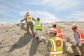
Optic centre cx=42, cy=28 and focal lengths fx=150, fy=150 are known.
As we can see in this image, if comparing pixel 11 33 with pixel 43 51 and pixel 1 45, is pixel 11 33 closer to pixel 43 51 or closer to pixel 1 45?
pixel 1 45

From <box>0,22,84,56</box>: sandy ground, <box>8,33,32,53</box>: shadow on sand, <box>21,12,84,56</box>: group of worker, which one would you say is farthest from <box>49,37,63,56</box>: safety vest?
<box>8,33,32,53</box>: shadow on sand

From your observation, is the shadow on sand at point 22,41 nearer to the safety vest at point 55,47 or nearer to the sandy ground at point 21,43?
the sandy ground at point 21,43

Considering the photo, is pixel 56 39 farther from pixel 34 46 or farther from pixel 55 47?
pixel 34 46

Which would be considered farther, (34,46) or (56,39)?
(34,46)

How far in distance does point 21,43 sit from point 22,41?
0.67ft

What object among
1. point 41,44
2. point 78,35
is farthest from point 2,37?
point 78,35

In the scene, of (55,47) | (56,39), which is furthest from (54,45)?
(56,39)

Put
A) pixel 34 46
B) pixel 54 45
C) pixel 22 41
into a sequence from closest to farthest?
Answer: pixel 54 45, pixel 34 46, pixel 22 41

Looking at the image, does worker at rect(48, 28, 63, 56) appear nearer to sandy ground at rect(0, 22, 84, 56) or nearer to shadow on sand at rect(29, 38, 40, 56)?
sandy ground at rect(0, 22, 84, 56)

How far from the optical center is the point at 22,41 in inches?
481

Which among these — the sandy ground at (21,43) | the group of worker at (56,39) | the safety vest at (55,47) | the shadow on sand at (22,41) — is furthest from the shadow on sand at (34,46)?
the safety vest at (55,47)

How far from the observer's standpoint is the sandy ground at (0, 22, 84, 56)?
10867 mm

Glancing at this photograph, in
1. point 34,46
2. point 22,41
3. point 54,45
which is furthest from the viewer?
point 22,41

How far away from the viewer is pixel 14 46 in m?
11.9
